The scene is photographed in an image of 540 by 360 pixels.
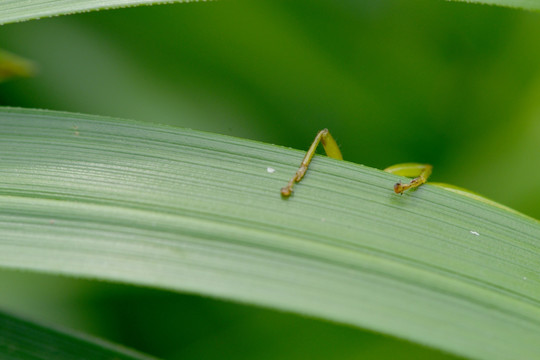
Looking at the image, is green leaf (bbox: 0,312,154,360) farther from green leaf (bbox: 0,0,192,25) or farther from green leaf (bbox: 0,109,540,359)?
green leaf (bbox: 0,0,192,25)

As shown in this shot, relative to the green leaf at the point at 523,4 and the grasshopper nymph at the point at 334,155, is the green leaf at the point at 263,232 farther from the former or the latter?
the green leaf at the point at 523,4

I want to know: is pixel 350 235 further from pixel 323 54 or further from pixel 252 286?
pixel 323 54

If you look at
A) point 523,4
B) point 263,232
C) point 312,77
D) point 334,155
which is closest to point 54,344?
point 263,232

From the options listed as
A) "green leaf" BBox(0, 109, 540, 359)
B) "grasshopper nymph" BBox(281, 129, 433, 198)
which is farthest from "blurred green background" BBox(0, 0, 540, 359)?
"green leaf" BBox(0, 109, 540, 359)

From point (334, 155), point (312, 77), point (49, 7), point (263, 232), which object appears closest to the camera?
point (263, 232)

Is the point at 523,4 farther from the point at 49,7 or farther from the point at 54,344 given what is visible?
the point at 54,344

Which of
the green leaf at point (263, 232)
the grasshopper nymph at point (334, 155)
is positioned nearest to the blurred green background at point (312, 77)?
the grasshopper nymph at point (334, 155)

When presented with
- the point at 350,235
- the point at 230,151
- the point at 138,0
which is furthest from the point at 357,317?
the point at 138,0

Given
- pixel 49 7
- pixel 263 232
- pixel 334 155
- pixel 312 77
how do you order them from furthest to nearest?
pixel 312 77 → pixel 334 155 → pixel 49 7 → pixel 263 232
